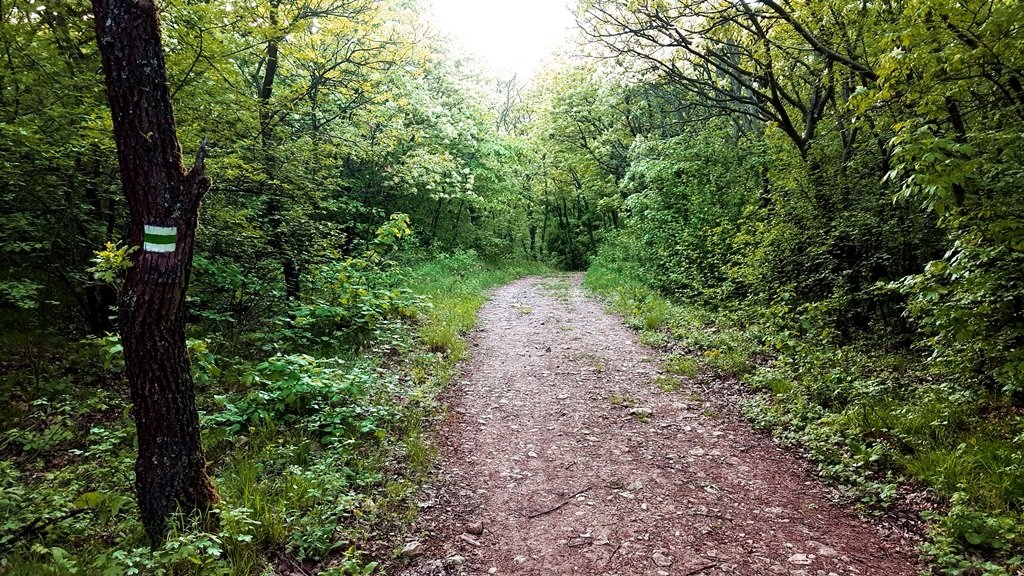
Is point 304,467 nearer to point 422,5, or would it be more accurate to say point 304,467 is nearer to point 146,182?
point 146,182

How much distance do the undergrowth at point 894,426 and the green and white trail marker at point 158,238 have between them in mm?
5859

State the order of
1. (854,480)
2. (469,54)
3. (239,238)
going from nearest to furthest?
(854,480) → (239,238) → (469,54)

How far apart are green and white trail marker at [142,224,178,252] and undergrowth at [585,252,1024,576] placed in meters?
5.86

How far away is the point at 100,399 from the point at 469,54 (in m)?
20.5

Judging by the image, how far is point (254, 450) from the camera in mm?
4785

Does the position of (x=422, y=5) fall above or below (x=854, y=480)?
above

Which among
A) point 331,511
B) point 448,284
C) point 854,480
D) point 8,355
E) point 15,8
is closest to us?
point 331,511

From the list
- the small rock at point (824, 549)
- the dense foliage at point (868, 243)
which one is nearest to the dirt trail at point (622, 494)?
the small rock at point (824, 549)

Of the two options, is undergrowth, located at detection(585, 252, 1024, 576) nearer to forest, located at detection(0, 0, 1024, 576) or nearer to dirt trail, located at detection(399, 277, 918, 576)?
forest, located at detection(0, 0, 1024, 576)

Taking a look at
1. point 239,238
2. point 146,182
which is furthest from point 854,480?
point 239,238

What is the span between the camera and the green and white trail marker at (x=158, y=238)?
3229mm

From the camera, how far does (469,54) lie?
21922 mm

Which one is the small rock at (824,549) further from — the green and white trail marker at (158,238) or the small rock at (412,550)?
the green and white trail marker at (158,238)

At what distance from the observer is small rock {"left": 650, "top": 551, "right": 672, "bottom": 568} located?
3.65m
